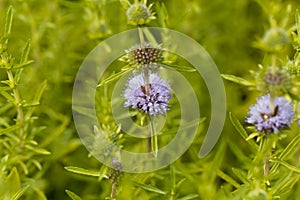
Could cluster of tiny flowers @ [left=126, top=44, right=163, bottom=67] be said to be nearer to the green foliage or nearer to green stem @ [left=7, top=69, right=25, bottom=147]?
the green foliage

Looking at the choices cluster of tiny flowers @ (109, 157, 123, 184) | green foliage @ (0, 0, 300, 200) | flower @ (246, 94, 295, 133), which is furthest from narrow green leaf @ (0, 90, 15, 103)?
flower @ (246, 94, 295, 133)

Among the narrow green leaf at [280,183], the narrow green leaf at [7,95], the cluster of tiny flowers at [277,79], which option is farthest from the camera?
the narrow green leaf at [7,95]

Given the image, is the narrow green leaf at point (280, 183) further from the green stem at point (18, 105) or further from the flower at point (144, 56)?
the green stem at point (18, 105)

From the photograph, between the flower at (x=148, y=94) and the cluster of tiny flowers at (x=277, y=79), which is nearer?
the cluster of tiny flowers at (x=277, y=79)

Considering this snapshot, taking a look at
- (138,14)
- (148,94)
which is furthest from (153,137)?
(138,14)

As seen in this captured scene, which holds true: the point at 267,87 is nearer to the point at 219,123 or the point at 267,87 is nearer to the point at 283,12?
the point at 219,123

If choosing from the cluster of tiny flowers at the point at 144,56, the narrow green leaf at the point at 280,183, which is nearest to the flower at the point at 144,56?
the cluster of tiny flowers at the point at 144,56
